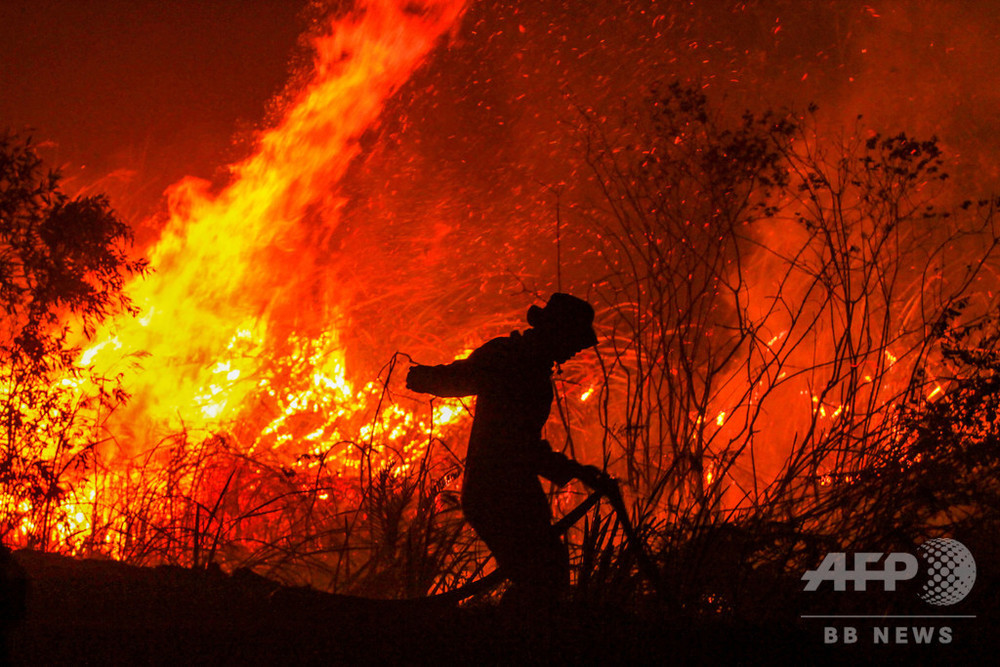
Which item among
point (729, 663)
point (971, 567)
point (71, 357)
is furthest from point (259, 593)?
point (971, 567)

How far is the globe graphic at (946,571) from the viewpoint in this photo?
4156 millimetres

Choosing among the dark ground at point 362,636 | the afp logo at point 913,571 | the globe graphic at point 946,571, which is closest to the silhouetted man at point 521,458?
the dark ground at point 362,636

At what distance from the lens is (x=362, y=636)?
11.5ft

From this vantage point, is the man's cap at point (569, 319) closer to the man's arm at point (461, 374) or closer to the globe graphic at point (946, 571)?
the man's arm at point (461, 374)

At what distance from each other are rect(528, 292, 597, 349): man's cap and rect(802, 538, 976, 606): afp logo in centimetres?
169

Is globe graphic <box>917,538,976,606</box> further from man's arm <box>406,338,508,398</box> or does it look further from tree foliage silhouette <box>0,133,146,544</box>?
tree foliage silhouette <box>0,133,146,544</box>

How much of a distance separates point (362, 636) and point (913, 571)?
2588 millimetres

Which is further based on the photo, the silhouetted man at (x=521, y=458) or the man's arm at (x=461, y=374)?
the silhouetted man at (x=521, y=458)

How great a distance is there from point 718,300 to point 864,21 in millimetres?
3974

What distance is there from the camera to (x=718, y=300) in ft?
41.1

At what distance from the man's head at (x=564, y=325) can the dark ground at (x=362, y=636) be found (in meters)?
1.09

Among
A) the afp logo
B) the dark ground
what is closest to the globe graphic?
the afp logo

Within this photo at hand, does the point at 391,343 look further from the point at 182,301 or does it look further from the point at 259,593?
the point at 259,593

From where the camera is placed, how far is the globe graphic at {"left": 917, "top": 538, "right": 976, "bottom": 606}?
4156 millimetres
